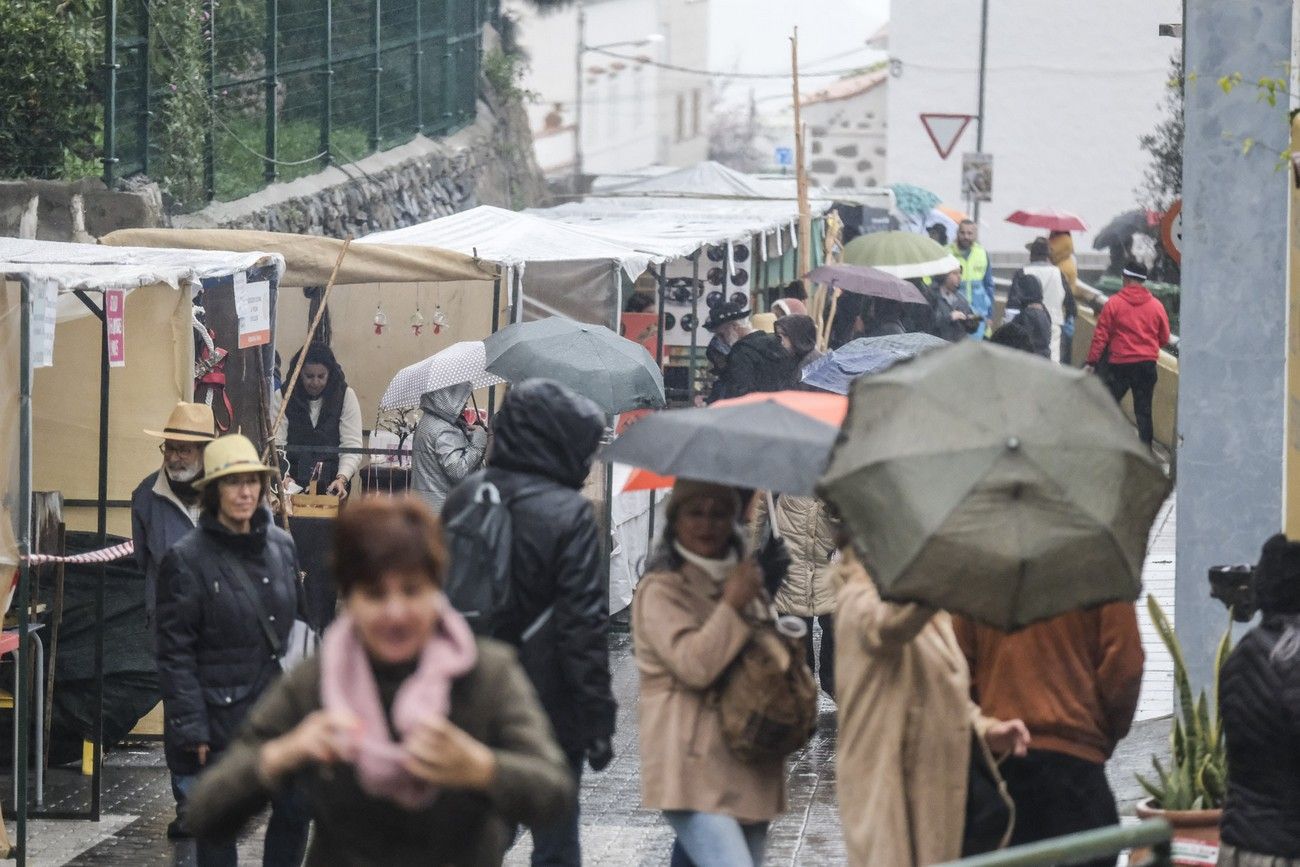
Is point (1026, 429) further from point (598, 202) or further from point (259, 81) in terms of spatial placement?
point (598, 202)

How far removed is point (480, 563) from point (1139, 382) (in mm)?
12714

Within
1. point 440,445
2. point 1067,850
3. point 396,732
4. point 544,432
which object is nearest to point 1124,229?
point 440,445

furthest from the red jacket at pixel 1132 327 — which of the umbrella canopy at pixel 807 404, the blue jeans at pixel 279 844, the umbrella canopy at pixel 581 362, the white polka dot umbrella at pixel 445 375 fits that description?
the blue jeans at pixel 279 844

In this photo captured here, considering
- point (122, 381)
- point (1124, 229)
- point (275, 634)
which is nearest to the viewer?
point (275, 634)

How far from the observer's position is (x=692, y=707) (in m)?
5.23

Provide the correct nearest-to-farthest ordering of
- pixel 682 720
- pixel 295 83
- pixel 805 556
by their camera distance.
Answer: pixel 682 720 → pixel 805 556 → pixel 295 83

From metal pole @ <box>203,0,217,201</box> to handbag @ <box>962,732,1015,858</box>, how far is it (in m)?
13.5

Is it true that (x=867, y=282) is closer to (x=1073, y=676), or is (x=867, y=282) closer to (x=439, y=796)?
(x=1073, y=676)

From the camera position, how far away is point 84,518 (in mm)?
9547

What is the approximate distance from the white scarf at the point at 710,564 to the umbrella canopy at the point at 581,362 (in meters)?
5.08

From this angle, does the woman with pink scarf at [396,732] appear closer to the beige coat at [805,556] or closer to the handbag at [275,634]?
the handbag at [275,634]

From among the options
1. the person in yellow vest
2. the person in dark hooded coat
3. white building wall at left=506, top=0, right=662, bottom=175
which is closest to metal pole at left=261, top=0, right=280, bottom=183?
the person in yellow vest

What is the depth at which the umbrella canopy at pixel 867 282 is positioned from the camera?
1738cm

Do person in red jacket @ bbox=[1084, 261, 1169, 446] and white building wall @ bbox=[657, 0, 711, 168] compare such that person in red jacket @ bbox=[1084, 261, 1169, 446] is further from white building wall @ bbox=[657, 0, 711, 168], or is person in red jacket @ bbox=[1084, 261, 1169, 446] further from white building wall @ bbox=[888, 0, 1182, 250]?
white building wall @ bbox=[657, 0, 711, 168]
